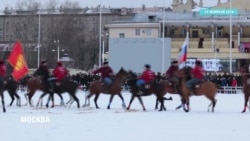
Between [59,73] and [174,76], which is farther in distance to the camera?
[59,73]

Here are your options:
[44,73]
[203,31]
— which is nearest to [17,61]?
[44,73]

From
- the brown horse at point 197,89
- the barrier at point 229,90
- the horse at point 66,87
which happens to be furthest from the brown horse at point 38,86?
the barrier at point 229,90

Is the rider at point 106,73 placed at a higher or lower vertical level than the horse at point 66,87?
higher

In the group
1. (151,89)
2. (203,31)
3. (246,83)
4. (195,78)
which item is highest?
(203,31)

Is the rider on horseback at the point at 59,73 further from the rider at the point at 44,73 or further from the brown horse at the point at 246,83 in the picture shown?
the brown horse at the point at 246,83

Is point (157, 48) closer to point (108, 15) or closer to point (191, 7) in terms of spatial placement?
point (191, 7)

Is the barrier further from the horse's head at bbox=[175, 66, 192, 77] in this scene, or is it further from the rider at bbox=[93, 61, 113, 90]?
the horse's head at bbox=[175, 66, 192, 77]

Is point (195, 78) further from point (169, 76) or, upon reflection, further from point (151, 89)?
point (151, 89)

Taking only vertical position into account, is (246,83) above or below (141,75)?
below

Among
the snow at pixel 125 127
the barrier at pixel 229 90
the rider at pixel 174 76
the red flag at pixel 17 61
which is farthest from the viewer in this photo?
the barrier at pixel 229 90

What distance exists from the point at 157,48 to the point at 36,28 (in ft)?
138

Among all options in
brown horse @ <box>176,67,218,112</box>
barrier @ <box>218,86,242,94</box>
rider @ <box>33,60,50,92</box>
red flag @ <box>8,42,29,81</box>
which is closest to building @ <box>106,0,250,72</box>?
barrier @ <box>218,86,242,94</box>

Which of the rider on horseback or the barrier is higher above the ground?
the rider on horseback

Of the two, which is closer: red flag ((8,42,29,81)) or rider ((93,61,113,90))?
rider ((93,61,113,90))
